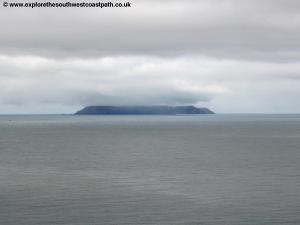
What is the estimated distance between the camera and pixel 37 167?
108m

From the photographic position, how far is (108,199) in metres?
65.1

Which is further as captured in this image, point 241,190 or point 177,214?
point 241,190

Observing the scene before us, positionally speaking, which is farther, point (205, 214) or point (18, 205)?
point (18, 205)

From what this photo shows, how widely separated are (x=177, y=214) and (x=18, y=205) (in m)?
19.4

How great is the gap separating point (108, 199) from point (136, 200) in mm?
3822

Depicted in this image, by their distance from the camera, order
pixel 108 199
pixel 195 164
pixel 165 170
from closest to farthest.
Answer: pixel 108 199 < pixel 165 170 < pixel 195 164

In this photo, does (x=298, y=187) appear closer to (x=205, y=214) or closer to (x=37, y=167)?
(x=205, y=214)

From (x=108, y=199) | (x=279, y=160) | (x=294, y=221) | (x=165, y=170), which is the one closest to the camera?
(x=294, y=221)

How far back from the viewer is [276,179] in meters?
86.6

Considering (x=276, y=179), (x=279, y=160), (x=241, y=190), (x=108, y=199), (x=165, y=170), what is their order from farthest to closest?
(x=279, y=160), (x=165, y=170), (x=276, y=179), (x=241, y=190), (x=108, y=199)

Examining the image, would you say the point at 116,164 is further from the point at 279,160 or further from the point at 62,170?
the point at 279,160

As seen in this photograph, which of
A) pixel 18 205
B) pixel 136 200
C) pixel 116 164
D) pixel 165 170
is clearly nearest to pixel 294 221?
pixel 136 200

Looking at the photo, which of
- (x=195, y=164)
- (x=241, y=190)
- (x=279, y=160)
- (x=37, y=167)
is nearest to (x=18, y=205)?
(x=241, y=190)

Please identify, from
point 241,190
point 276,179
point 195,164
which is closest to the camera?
point 241,190
